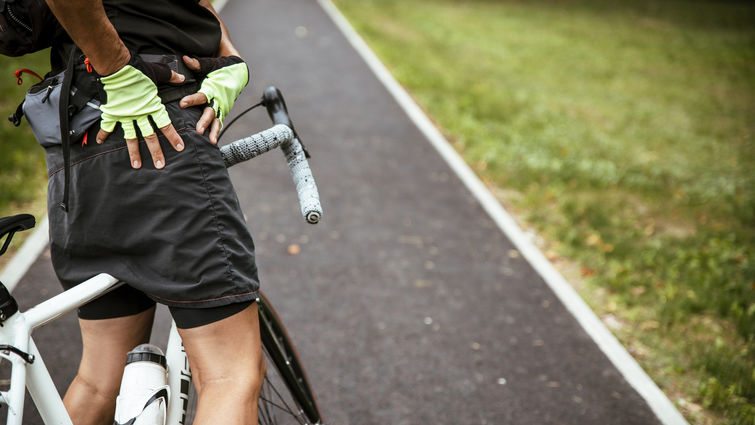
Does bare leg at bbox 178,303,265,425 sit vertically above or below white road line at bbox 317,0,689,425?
above

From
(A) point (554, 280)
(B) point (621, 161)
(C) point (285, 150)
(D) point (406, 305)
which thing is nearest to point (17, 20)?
(C) point (285, 150)

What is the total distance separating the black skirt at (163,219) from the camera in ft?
5.02

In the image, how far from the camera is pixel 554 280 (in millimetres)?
4598

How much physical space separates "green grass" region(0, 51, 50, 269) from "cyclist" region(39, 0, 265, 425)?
315 centimetres

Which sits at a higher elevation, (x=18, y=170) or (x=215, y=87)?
(x=215, y=87)

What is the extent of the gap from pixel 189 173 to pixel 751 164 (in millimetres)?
8076

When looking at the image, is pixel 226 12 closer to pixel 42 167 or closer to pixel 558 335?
pixel 42 167

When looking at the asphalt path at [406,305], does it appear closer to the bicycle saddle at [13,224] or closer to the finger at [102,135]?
the bicycle saddle at [13,224]

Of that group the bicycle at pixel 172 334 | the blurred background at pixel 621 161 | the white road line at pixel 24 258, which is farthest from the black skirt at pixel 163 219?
the blurred background at pixel 621 161

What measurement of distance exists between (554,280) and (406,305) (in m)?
1.26

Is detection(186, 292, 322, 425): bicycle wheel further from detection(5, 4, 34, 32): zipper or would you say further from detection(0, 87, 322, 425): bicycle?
detection(5, 4, 34, 32): zipper

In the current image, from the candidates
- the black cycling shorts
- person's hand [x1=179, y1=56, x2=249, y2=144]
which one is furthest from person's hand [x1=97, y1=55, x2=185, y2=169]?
the black cycling shorts

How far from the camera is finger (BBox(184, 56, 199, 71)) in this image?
5.46 ft

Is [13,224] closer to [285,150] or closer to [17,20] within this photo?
[17,20]
